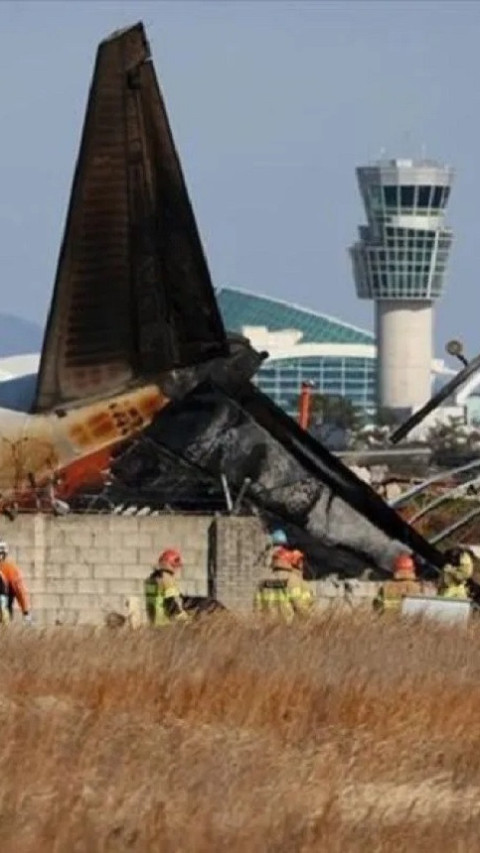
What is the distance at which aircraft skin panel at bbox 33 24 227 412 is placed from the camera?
42844mm

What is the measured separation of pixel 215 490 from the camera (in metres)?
42.2

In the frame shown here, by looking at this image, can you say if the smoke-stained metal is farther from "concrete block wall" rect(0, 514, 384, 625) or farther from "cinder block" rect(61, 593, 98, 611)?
"cinder block" rect(61, 593, 98, 611)

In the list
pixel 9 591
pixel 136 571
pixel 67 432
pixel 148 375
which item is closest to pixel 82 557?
pixel 136 571

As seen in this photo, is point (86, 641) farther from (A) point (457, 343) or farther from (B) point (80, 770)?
(A) point (457, 343)

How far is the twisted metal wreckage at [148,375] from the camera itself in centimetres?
4228

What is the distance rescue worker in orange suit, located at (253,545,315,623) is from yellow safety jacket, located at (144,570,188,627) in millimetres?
876

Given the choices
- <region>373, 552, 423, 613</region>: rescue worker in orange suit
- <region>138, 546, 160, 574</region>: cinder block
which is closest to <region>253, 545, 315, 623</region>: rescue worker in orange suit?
<region>373, 552, 423, 613</region>: rescue worker in orange suit

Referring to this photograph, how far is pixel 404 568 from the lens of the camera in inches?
1486

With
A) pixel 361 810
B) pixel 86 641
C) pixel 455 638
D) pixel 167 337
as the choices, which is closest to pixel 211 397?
pixel 167 337

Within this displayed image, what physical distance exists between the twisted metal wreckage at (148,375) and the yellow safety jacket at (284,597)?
→ 7095mm

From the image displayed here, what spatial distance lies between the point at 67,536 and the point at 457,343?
17212 millimetres

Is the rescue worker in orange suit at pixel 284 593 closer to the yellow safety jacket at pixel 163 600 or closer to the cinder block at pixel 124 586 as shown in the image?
the yellow safety jacket at pixel 163 600

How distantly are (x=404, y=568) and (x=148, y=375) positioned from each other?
251 inches

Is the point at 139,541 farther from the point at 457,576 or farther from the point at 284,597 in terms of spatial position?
the point at 284,597
